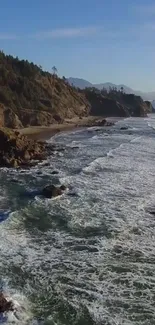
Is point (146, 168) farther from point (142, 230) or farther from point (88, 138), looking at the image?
point (88, 138)

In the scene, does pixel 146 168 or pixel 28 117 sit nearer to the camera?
pixel 146 168

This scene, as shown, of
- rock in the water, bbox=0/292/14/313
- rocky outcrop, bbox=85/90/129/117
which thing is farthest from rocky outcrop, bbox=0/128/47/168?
rocky outcrop, bbox=85/90/129/117

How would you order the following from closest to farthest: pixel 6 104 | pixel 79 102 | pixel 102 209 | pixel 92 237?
pixel 92 237 < pixel 102 209 < pixel 6 104 < pixel 79 102

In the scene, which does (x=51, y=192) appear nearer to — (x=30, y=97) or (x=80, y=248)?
(x=80, y=248)

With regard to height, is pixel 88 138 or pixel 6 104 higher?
pixel 6 104

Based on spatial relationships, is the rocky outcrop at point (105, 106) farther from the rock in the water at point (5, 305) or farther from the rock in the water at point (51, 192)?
the rock in the water at point (5, 305)

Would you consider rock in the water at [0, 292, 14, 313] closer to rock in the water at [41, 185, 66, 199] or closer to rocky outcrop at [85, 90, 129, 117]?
rock in the water at [41, 185, 66, 199]

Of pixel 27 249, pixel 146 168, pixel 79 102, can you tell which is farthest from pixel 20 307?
pixel 79 102
